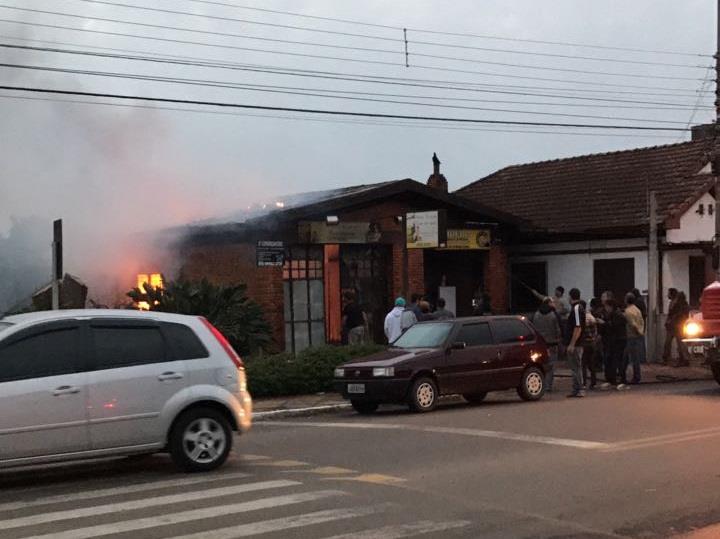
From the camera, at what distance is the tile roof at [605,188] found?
24500 millimetres

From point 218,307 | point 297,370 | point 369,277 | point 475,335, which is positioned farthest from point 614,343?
point 218,307

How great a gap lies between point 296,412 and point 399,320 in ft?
12.1

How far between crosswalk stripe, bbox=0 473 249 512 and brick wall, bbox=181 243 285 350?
11.1m

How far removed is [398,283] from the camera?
23031 millimetres

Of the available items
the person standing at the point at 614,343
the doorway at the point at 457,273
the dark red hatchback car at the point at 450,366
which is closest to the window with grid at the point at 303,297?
the doorway at the point at 457,273

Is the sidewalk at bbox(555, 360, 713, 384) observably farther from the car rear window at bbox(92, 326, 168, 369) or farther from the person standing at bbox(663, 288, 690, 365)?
the car rear window at bbox(92, 326, 168, 369)

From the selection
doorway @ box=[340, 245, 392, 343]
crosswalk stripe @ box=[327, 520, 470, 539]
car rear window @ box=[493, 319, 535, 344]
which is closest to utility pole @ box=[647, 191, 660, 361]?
doorway @ box=[340, 245, 392, 343]

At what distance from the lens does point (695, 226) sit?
24188 mm

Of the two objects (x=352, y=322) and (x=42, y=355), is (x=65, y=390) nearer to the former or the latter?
(x=42, y=355)

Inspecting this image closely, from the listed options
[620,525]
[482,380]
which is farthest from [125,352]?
[482,380]

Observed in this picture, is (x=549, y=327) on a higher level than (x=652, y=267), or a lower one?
lower

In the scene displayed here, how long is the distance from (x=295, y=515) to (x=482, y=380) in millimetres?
8101

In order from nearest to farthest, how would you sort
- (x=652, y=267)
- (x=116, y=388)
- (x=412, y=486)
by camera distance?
1. (x=412, y=486)
2. (x=116, y=388)
3. (x=652, y=267)

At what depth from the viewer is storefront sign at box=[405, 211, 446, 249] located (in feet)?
64.5
